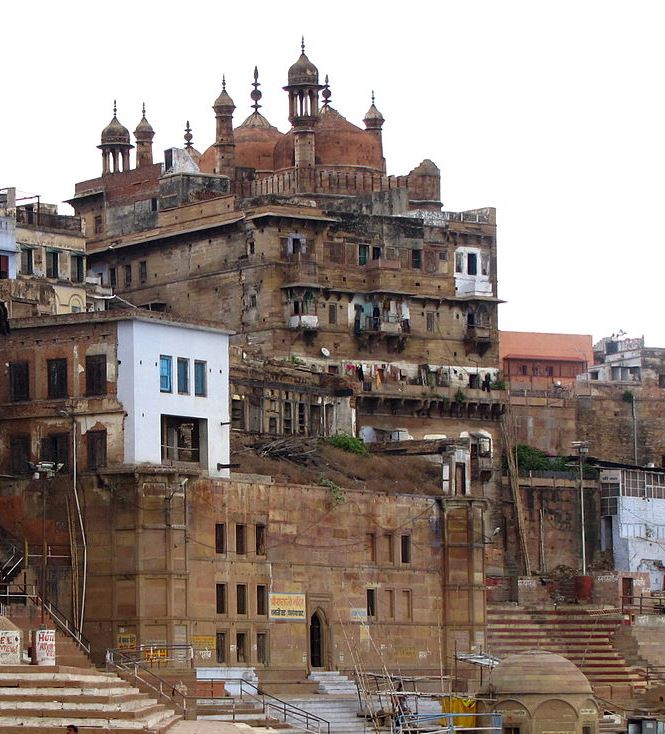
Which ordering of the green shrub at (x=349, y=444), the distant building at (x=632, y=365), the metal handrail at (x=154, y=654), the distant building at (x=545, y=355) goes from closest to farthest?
the metal handrail at (x=154, y=654), the green shrub at (x=349, y=444), the distant building at (x=632, y=365), the distant building at (x=545, y=355)

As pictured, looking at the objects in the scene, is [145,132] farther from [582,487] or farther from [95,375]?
[95,375]

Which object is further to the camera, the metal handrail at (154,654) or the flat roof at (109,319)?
the flat roof at (109,319)

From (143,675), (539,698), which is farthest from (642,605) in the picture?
(143,675)

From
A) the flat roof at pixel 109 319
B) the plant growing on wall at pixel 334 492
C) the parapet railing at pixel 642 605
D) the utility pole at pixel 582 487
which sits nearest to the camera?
the flat roof at pixel 109 319

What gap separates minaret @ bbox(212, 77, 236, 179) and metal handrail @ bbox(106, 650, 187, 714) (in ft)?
116

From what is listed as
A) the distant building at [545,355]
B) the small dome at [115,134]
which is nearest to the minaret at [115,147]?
the small dome at [115,134]

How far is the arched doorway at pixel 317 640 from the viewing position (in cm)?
6794

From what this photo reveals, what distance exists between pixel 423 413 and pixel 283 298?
6.68 m

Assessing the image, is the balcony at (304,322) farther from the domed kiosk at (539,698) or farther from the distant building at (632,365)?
the domed kiosk at (539,698)

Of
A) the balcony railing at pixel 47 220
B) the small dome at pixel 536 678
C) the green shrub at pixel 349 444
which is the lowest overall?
the small dome at pixel 536 678

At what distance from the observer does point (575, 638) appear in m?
79.6

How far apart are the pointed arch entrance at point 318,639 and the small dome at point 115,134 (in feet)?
109

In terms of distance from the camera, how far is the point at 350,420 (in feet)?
273

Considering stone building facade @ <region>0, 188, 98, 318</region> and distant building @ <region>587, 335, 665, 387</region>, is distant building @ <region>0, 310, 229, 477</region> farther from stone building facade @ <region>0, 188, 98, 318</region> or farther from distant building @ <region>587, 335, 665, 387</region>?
distant building @ <region>587, 335, 665, 387</region>
